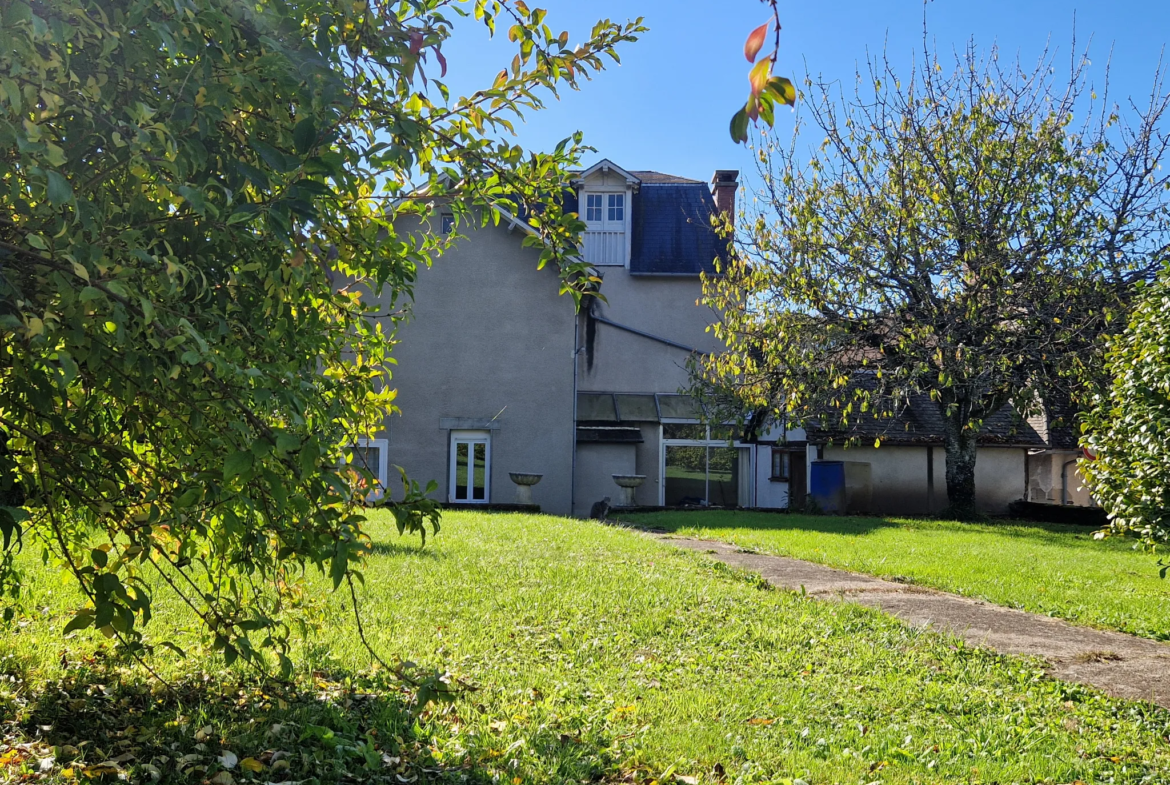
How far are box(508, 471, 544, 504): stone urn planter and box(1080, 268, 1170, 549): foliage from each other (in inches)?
573

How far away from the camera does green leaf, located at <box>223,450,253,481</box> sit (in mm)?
2400

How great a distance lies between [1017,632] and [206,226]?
661cm

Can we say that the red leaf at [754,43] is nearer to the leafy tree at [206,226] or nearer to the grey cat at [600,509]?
the leafy tree at [206,226]

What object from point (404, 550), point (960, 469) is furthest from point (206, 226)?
point (960, 469)

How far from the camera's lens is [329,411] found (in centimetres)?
327

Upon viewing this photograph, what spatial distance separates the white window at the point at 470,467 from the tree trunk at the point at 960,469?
10.4 metres

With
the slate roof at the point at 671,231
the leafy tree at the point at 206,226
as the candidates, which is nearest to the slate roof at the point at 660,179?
the slate roof at the point at 671,231

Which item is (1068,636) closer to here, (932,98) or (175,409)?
(175,409)

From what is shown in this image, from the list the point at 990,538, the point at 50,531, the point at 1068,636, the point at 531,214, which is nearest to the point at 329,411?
the point at 531,214

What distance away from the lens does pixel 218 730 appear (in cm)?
433

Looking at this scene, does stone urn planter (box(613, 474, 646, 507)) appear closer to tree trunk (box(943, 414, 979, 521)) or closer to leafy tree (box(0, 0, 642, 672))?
tree trunk (box(943, 414, 979, 521))

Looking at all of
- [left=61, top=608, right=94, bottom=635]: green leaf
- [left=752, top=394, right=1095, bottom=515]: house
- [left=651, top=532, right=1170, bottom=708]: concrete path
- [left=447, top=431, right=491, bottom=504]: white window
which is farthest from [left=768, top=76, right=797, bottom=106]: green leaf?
[left=752, top=394, right=1095, bottom=515]: house

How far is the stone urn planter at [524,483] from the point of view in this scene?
2138 centimetres

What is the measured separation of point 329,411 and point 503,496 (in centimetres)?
1924
